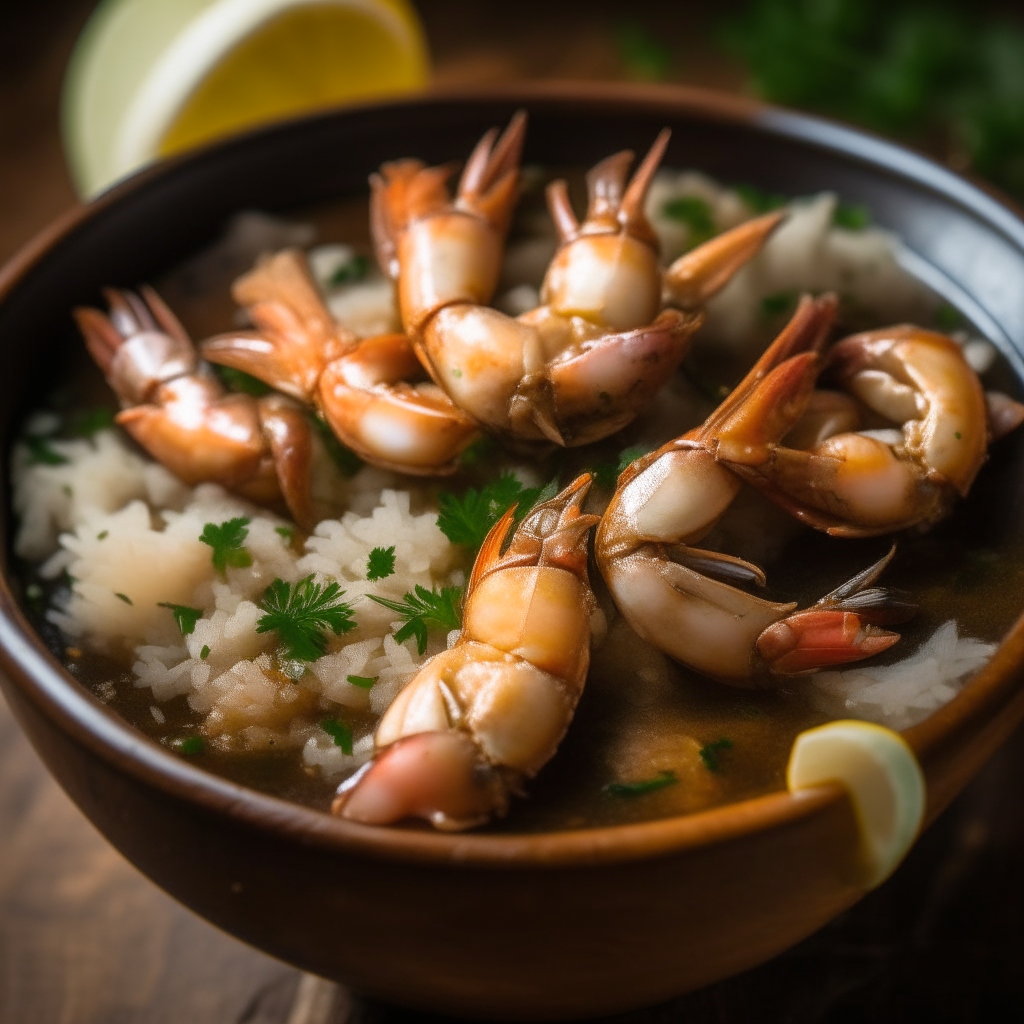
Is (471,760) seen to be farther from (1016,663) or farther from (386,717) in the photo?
(1016,663)

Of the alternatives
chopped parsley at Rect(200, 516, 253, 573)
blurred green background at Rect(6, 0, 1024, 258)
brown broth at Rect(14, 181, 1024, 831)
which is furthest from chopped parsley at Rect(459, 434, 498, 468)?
blurred green background at Rect(6, 0, 1024, 258)

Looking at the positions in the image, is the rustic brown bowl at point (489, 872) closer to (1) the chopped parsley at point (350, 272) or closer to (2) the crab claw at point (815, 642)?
(2) the crab claw at point (815, 642)

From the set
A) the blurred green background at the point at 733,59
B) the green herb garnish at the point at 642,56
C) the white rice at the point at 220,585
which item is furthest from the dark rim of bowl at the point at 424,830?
the green herb garnish at the point at 642,56

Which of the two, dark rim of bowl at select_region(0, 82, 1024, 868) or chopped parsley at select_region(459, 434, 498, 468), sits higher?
chopped parsley at select_region(459, 434, 498, 468)


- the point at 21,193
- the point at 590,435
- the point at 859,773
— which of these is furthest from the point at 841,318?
the point at 21,193

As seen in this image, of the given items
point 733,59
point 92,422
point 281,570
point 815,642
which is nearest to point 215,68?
point 92,422

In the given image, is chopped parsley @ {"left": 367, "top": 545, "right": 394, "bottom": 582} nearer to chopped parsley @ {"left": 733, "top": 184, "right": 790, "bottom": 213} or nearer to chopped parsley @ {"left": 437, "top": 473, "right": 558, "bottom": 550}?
chopped parsley @ {"left": 437, "top": 473, "right": 558, "bottom": 550}
